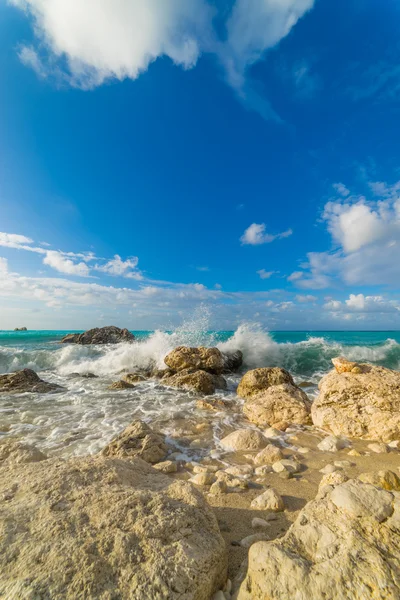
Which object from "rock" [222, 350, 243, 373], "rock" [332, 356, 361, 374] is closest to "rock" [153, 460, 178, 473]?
"rock" [332, 356, 361, 374]

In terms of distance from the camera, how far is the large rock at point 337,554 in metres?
1.48

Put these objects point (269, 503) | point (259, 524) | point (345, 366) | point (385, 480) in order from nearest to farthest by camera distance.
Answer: point (259, 524)
point (269, 503)
point (385, 480)
point (345, 366)

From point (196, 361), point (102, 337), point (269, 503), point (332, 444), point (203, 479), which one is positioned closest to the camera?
point (269, 503)

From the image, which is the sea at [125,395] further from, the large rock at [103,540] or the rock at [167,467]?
the large rock at [103,540]

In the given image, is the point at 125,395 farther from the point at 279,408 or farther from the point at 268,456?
the point at 268,456

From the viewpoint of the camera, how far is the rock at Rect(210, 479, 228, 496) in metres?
3.46

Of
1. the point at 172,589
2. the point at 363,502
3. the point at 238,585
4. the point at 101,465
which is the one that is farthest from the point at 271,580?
the point at 101,465

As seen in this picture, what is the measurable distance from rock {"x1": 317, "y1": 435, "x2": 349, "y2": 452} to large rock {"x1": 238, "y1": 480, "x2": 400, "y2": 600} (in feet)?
10.8

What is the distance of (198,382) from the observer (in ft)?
35.8

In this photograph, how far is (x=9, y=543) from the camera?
5.72ft

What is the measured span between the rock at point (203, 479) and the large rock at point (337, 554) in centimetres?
196

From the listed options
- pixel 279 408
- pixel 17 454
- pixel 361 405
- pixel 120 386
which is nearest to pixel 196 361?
pixel 120 386

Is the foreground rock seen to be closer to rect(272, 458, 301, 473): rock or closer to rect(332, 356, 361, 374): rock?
rect(332, 356, 361, 374): rock

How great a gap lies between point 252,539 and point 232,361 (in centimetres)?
1338
